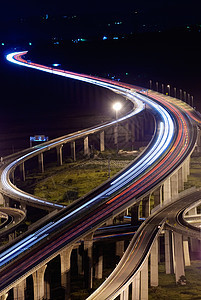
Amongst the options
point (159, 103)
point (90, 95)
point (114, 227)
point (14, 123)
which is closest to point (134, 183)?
point (114, 227)

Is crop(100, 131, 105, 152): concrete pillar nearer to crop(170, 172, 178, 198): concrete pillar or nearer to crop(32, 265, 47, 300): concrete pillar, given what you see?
crop(170, 172, 178, 198): concrete pillar

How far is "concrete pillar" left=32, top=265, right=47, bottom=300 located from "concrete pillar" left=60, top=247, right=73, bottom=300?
3.13 metres

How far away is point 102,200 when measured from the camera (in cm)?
6975

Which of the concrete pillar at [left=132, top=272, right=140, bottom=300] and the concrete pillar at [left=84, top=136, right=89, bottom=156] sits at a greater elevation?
the concrete pillar at [left=84, top=136, right=89, bottom=156]

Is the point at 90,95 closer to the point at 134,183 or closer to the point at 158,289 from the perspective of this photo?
the point at 134,183

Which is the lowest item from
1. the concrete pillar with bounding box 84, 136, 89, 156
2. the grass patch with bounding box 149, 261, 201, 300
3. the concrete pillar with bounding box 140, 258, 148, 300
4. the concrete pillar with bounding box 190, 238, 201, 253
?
the grass patch with bounding box 149, 261, 201, 300

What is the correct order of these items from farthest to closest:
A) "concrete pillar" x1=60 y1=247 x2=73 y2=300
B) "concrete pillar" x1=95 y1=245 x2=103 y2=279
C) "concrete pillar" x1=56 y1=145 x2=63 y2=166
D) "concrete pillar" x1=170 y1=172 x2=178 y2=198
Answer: "concrete pillar" x1=56 y1=145 x2=63 y2=166, "concrete pillar" x1=170 y1=172 x2=178 y2=198, "concrete pillar" x1=95 y1=245 x2=103 y2=279, "concrete pillar" x1=60 y1=247 x2=73 y2=300

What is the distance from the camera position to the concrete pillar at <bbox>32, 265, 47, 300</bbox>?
54.7 metres

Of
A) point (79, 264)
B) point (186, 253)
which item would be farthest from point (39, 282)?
point (186, 253)

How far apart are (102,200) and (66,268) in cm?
1395

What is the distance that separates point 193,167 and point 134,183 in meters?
36.9

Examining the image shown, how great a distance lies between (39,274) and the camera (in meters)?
54.8

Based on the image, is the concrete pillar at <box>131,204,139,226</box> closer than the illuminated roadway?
No

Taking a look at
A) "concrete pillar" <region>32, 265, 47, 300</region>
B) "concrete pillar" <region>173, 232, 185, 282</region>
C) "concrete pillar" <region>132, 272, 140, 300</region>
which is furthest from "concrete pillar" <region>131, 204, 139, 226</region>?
"concrete pillar" <region>32, 265, 47, 300</region>
